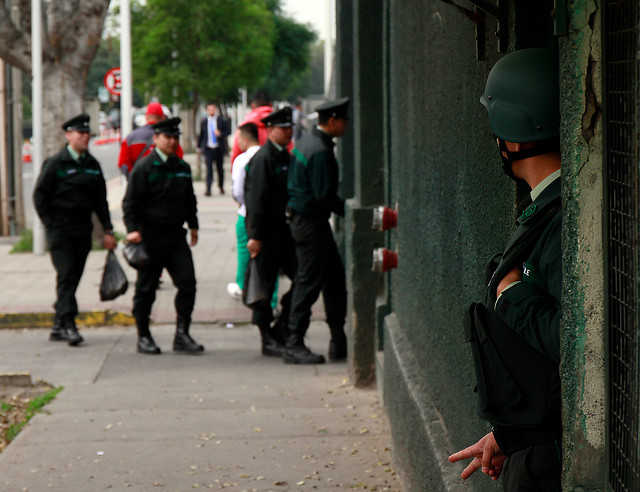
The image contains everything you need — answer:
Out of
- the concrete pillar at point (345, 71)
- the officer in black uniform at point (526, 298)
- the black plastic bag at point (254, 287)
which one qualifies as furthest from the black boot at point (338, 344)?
the officer in black uniform at point (526, 298)

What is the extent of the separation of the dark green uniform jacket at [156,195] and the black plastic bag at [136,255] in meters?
0.14

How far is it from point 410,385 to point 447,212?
1204 millimetres

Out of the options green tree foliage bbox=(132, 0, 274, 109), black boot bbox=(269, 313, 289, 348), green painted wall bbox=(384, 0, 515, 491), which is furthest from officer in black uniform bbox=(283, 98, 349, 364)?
green tree foliage bbox=(132, 0, 274, 109)

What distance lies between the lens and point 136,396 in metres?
7.59

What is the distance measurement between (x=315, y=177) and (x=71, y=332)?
2774 millimetres

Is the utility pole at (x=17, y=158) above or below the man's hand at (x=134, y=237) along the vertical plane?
above

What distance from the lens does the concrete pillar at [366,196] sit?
7762 millimetres

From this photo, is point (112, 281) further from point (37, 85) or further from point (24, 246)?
point (24, 246)

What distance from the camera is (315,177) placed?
26.9ft

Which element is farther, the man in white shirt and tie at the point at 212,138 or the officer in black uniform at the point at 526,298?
the man in white shirt and tie at the point at 212,138

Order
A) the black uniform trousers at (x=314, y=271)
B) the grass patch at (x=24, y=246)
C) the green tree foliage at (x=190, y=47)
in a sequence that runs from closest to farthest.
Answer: the black uniform trousers at (x=314, y=271)
the grass patch at (x=24, y=246)
the green tree foliage at (x=190, y=47)

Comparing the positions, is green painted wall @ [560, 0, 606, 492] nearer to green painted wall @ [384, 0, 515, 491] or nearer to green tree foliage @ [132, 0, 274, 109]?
green painted wall @ [384, 0, 515, 491]

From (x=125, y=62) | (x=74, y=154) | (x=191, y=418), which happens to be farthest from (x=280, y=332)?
(x=125, y=62)

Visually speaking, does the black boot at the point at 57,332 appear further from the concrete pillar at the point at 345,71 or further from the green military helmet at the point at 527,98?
the green military helmet at the point at 527,98
